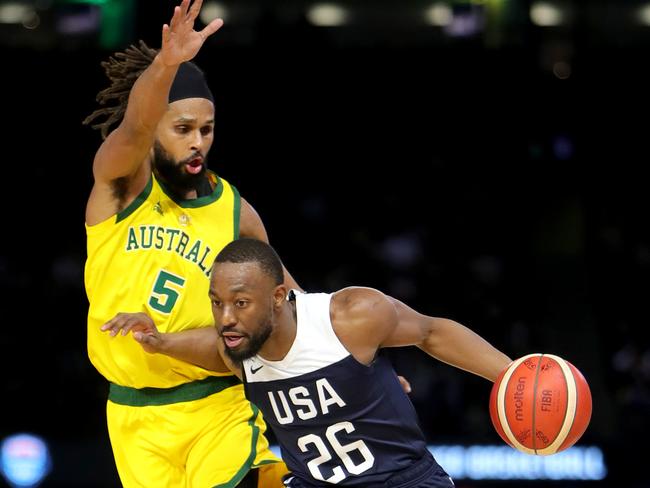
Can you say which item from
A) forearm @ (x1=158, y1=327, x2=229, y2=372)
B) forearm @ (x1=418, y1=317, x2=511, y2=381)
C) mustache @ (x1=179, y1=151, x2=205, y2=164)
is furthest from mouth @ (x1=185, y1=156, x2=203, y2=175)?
forearm @ (x1=418, y1=317, x2=511, y2=381)

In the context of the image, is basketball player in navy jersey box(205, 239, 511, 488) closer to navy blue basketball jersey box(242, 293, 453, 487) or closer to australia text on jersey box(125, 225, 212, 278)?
navy blue basketball jersey box(242, 293, 453, 487)

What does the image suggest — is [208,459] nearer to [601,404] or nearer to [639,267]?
[601,404]

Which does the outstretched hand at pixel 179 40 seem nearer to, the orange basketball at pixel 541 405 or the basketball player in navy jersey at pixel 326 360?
the basketball player in navy jersey at pixel 326 360

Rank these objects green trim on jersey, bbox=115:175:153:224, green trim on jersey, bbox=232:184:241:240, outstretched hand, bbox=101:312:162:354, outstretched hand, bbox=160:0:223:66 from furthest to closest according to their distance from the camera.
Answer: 1. green trim on jersey, bbox=232:184:241:240
2. green trim on jersey, bbox=115:175:153:224
3. outstretched hand, bbox=160:0:223:66
4. outstretched hand, bbox=101:312:162:354

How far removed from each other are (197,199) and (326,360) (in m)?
0.94

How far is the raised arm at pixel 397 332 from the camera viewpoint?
405cm

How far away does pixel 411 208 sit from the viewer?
13109 millimetres

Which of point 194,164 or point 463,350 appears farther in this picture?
point 194,164

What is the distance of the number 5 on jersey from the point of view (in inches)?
170

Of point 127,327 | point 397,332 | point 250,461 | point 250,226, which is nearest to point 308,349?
point 397,332

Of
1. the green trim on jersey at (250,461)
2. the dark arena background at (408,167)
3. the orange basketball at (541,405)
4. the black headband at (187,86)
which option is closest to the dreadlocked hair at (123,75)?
the black headband at (187,86)

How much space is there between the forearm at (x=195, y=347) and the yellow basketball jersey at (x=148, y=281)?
0.09 m

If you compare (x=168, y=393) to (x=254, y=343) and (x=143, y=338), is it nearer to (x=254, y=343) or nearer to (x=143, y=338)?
(x=143, y=338)

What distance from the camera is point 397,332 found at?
4141 millimetres
